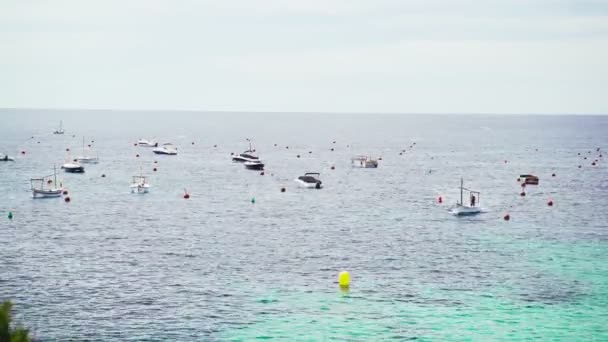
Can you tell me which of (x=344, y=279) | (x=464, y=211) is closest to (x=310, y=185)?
(x=464, y=211)

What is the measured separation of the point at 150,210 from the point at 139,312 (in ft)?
207

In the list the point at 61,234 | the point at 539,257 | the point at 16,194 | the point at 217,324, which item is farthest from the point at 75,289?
the point at 16,194

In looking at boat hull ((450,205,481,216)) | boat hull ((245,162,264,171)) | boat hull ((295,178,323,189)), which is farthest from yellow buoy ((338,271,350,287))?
boat hull ((245,162,264,171))

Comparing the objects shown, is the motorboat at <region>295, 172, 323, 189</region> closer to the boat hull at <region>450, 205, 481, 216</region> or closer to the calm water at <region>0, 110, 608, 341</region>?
the calm water at <region>0, 110, 608, 341</region>

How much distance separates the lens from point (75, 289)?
2933 inches

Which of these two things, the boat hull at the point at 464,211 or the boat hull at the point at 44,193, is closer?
the boat hull at the point at 464,211

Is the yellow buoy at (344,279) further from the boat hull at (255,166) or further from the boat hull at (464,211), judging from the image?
the boat hull at (255,166)

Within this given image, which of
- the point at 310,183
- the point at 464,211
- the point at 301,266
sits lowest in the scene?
the point at 301,266

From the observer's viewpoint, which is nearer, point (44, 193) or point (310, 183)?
point (44, 193)

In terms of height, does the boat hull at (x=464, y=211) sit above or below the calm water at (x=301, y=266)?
above

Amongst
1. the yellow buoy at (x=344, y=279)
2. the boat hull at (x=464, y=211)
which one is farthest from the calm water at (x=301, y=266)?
the yellow buoy at (x=344, y=279)

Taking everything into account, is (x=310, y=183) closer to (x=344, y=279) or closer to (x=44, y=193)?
(x=44, y=193)

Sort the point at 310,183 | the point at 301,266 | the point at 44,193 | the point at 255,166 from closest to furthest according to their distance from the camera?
the point at 301,266 < the point at 44,193 < the point at 310,183 < the point at 255,166

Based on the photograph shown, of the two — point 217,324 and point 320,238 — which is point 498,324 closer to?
point 217,324
